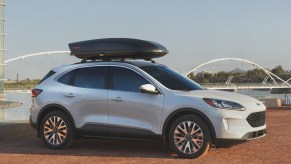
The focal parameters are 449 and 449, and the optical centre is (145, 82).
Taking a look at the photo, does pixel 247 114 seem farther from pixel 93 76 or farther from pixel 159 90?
pixel 93 76

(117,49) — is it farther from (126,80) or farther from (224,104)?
(224,104)

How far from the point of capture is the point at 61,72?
8609mm

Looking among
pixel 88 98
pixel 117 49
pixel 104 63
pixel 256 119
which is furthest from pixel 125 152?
pixel 256 119

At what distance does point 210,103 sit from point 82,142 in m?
3.34

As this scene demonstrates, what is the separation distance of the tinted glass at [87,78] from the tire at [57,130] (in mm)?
627

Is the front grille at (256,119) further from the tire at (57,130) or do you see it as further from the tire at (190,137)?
the tire at (57,130)

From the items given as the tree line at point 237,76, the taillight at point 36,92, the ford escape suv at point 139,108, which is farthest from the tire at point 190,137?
the tree line at point 237,76

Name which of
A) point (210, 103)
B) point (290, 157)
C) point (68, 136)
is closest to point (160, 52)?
point (210, 103)

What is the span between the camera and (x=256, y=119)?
7.25 metres

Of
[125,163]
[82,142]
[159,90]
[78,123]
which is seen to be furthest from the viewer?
[82,142]

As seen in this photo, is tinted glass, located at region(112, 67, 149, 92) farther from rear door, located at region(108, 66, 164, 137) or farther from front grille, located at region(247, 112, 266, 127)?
front grille, located at region(247, 112, 266, 127)

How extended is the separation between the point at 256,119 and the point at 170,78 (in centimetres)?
163

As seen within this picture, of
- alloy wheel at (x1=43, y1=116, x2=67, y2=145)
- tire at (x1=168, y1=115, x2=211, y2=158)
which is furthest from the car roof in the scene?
tire at (x1=168, y1=115, x2=211, y2=158)

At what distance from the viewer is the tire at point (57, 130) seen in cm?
816
